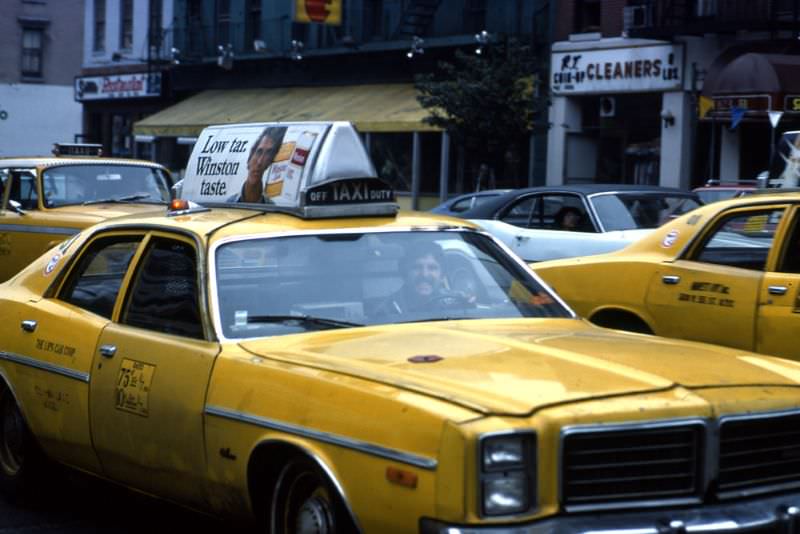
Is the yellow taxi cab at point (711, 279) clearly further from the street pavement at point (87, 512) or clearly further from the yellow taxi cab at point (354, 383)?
the street pavement at point (87, 512)

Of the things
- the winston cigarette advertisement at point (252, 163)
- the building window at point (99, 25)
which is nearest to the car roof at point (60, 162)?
the winston cigarette advertisement at point (252, 163)

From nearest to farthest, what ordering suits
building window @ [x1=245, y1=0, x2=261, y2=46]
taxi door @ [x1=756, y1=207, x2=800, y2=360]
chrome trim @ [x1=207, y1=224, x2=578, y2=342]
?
chrome trim @ [x1=207, y1=224, x2=578, y2=342], taxi door @ [x1=756, y1=207, x2=800, y2=360], building window @ [x1=245, y1=0, x2=261, y2=46]

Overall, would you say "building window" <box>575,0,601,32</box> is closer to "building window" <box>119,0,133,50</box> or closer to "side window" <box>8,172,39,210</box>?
"side window" <box>8,172,39,210</box>

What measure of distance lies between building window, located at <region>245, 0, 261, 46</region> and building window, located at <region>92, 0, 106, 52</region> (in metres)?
8.25

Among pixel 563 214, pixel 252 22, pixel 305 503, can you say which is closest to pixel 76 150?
pixel 563 214

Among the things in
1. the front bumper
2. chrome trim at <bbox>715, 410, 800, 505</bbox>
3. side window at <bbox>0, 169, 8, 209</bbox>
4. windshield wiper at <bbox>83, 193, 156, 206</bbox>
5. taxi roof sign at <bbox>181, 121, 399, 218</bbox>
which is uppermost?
taxi roof sign at <bbox>181, 121, 399, 218</bbox>

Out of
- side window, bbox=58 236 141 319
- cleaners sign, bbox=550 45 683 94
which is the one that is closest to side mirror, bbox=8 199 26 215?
side window, bbox=58 236 141 319

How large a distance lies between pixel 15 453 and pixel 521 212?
869cm

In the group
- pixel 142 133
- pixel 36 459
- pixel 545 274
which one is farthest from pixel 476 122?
pixel 36 459

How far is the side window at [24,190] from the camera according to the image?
14.7m

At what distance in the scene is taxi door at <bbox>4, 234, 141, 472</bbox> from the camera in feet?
20.4

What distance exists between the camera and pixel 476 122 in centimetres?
2942

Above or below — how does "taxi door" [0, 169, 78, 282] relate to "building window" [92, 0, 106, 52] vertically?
below

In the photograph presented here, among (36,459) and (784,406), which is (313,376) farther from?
(36,459)
